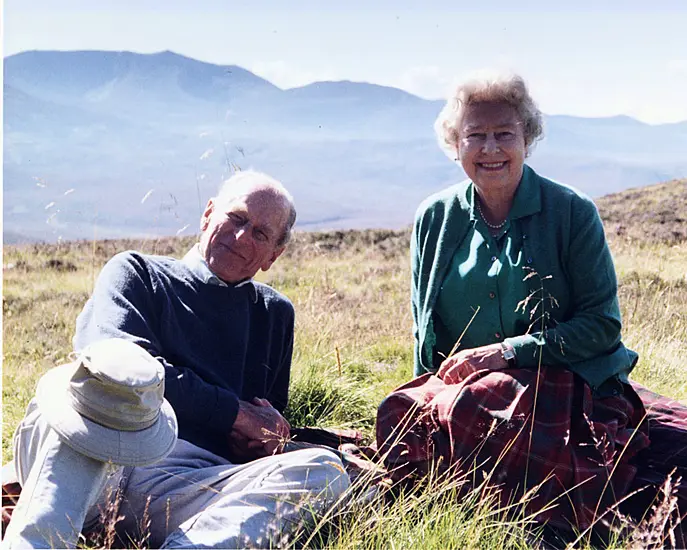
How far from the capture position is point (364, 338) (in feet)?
20.2

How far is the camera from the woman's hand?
3449mm

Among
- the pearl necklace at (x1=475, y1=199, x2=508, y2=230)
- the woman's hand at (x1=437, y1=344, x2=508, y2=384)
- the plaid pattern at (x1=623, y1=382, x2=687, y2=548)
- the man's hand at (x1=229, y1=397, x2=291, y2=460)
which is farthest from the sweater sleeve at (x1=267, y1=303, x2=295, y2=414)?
the plaid pattern at (x1=623, y1=382, x2=687, y2=548)

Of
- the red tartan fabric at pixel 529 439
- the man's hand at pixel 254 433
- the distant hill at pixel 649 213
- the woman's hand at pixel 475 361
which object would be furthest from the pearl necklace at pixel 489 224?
the distant hill at pixel 649 213

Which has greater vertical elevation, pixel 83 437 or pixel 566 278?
pixel 566 278

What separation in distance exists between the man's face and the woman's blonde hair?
87 cm

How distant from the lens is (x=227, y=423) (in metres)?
3.36

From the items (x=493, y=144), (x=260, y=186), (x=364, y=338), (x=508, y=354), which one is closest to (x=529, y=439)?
(x=508, y=354)

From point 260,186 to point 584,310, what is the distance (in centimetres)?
150

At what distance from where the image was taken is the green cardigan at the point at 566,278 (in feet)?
11.3

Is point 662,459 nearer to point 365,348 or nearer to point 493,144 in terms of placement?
point 493,144

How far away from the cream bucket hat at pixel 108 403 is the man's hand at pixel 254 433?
2.33ft

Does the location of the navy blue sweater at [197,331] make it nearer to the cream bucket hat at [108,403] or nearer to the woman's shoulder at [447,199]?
the cream bucket hat at [108,403]

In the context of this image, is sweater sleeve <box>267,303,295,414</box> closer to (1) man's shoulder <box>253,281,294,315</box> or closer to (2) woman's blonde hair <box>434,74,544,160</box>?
(1) man's shoulder <box>253,281,294,315</box>

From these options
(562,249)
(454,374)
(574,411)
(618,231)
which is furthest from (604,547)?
(618,231)
